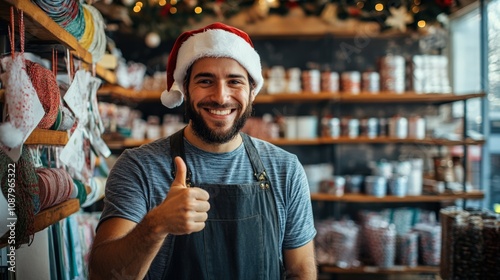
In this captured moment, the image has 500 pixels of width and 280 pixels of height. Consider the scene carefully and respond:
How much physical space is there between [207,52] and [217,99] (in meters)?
0.18

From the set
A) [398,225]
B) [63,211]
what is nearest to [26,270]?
[63,211]

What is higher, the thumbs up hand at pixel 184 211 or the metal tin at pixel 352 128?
the metal tin at pixel 352 128

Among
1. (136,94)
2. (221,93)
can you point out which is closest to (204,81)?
(221,93)

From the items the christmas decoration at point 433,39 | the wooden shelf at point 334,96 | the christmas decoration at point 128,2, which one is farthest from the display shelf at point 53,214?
the christmas decoration at point 433,39

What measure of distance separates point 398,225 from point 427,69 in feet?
4.25

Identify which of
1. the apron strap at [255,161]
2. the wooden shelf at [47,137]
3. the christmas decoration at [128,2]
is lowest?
the apron strap at [255,161]

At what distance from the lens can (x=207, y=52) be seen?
62.2 inches

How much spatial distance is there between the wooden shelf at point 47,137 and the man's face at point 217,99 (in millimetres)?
419

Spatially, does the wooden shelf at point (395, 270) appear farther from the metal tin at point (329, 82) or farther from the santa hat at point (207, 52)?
the santa hat at point (207, 52)

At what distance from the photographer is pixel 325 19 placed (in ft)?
12.7

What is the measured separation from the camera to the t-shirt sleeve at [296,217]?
1653 millimetres

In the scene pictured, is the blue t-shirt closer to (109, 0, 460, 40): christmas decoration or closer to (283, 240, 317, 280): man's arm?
(283, 240, 317, 280): man's arm

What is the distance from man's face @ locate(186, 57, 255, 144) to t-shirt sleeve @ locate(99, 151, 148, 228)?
0.25 metres

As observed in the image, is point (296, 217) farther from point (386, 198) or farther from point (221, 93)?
point (386, 198)
